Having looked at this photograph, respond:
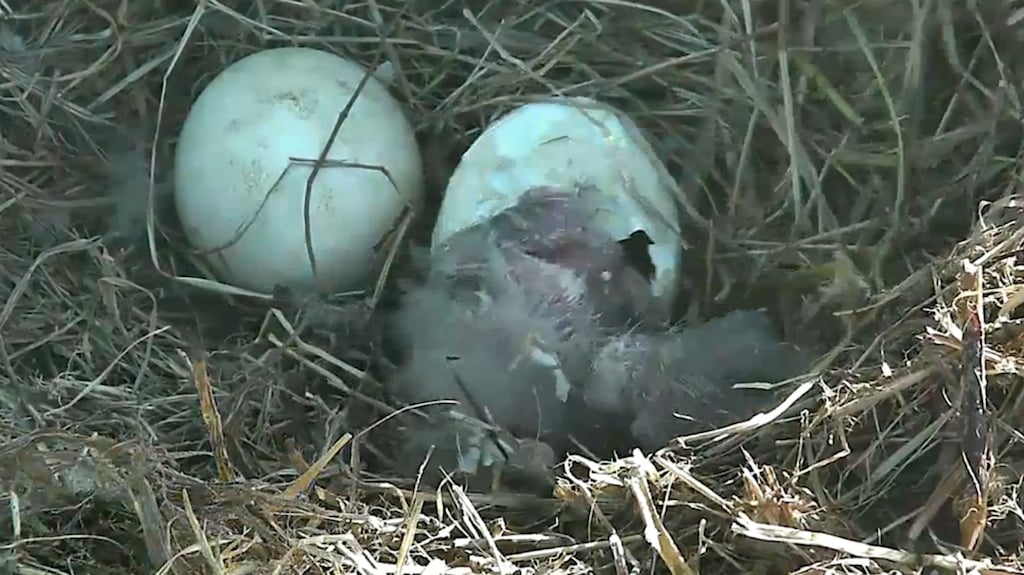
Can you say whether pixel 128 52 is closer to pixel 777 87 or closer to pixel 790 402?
pixel 777 87

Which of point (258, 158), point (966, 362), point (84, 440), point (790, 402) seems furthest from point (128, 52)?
point (966, 362)

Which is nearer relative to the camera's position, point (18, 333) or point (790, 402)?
point (790, 402)

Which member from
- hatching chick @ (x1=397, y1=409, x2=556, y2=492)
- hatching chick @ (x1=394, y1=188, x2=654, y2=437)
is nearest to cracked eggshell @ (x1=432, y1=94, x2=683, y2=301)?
hatching chick @ (x1=394, y1=188, x2=654, y2=437)

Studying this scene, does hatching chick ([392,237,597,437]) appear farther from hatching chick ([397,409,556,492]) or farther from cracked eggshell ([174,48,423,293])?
cracked eggshell ([174,48,423,293])

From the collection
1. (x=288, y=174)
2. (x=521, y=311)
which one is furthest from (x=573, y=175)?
(x=288, y=174)

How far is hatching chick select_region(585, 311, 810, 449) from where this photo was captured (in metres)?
1.21

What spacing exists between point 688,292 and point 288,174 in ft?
1.57

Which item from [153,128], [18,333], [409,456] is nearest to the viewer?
[409,456]

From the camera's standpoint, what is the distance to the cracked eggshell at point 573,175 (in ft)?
4.40

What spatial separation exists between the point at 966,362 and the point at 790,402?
164 mm

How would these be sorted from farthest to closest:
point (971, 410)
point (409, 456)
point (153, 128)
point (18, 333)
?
point (153, 128), point (18, 333), point (409, 456), point (971, 410)

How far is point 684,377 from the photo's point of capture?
4.05 feet

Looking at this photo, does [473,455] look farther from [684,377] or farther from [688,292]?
[688,292]

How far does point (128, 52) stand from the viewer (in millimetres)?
1602
